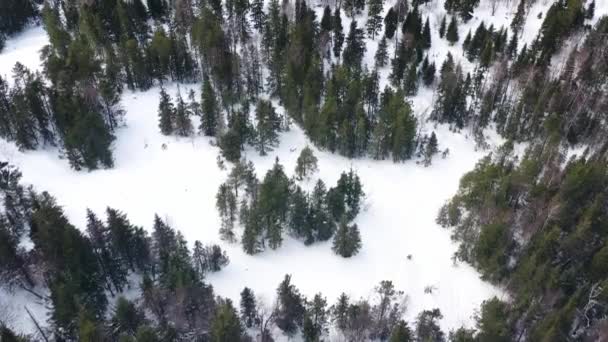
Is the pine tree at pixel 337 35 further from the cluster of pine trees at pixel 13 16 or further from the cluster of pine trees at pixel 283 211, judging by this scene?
the cluster of pine trees at pixel 13 16

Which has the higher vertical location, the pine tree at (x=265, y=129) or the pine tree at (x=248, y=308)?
the pine tree at (x=265, y=129)

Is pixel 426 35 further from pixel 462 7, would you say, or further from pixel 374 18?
pixel 462 7

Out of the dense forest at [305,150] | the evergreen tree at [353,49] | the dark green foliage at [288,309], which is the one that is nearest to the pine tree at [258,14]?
the dense forest at [305,150]

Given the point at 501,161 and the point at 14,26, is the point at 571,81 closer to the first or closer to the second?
the point at 501,161

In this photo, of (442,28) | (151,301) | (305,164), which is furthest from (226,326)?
(442,28)

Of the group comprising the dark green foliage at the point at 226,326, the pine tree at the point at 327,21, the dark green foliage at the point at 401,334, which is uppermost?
the pine tree at the point at 327,21

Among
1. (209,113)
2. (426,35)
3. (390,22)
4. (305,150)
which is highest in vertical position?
(390,22)
